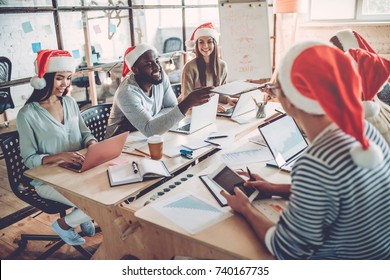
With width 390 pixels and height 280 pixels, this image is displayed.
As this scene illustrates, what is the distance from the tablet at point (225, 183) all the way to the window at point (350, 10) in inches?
164

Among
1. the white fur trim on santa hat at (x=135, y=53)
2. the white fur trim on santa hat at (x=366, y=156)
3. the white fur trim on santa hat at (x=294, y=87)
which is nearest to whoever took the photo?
the white fur trim on santa hat at (x=366, y=156)

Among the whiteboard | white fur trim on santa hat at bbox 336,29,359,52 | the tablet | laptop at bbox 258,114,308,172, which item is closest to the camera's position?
the tablet

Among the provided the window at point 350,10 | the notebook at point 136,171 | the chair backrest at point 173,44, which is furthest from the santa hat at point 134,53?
the window at point 350,10

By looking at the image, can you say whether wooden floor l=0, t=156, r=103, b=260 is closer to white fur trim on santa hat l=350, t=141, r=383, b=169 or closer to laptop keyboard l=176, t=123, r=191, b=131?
laptop keyboard l=176, t=123, r=191, b=131

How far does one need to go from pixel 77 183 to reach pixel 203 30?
191 cm

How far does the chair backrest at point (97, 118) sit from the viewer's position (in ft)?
8.15

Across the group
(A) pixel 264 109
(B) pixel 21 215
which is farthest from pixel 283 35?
(B) pixel 21 215

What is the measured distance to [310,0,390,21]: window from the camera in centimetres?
472

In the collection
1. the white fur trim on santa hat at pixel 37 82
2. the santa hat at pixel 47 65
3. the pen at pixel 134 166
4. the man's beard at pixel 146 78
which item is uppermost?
the santa hat at pixel 47 65

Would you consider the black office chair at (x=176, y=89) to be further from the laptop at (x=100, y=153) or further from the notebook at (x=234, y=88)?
the laptop at (x=100, y=153)

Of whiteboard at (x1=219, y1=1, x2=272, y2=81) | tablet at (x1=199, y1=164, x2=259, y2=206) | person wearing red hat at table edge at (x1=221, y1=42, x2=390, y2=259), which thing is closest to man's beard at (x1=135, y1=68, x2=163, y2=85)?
whiteboard at (x1=219, y1=1, x2=272, y2=81)

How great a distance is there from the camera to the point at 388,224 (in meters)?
1.08

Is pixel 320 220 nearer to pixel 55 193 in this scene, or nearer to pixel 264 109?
pixel 55 193

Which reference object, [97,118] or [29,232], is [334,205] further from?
[29,232]
